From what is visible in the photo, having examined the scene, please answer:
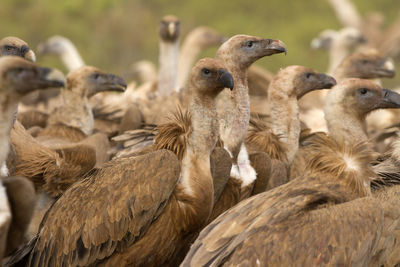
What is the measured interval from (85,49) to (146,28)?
2.88 metres

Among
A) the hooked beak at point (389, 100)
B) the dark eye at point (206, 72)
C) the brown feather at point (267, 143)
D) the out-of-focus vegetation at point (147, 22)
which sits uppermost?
the out-of-focus vegetation at point (147, 22)

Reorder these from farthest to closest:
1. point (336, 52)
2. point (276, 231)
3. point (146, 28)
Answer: point (146, 28)
point (336, 52)
point (276, 231)

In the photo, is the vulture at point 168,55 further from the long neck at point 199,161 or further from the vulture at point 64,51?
the long neck at point 199,161

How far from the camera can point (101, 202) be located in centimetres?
446

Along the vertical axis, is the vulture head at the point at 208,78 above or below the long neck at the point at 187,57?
below

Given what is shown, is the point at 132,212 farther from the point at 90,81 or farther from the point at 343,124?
the point at 90,81

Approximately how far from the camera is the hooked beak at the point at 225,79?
472cm

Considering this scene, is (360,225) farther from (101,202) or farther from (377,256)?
(101,202)

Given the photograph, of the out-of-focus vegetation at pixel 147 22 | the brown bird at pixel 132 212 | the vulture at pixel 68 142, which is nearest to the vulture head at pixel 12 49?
the vulture at pixel 68 142

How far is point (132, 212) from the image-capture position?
4457 millimetres

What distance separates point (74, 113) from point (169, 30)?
3104mm

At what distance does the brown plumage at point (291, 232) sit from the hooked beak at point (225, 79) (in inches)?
28.1

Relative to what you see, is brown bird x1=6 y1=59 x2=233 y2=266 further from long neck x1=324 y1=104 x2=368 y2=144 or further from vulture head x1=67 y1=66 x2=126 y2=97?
vulture head x1=67 y1=66 x2=126 y2=97

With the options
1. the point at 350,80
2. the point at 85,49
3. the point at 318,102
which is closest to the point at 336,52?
the point at 318,102
